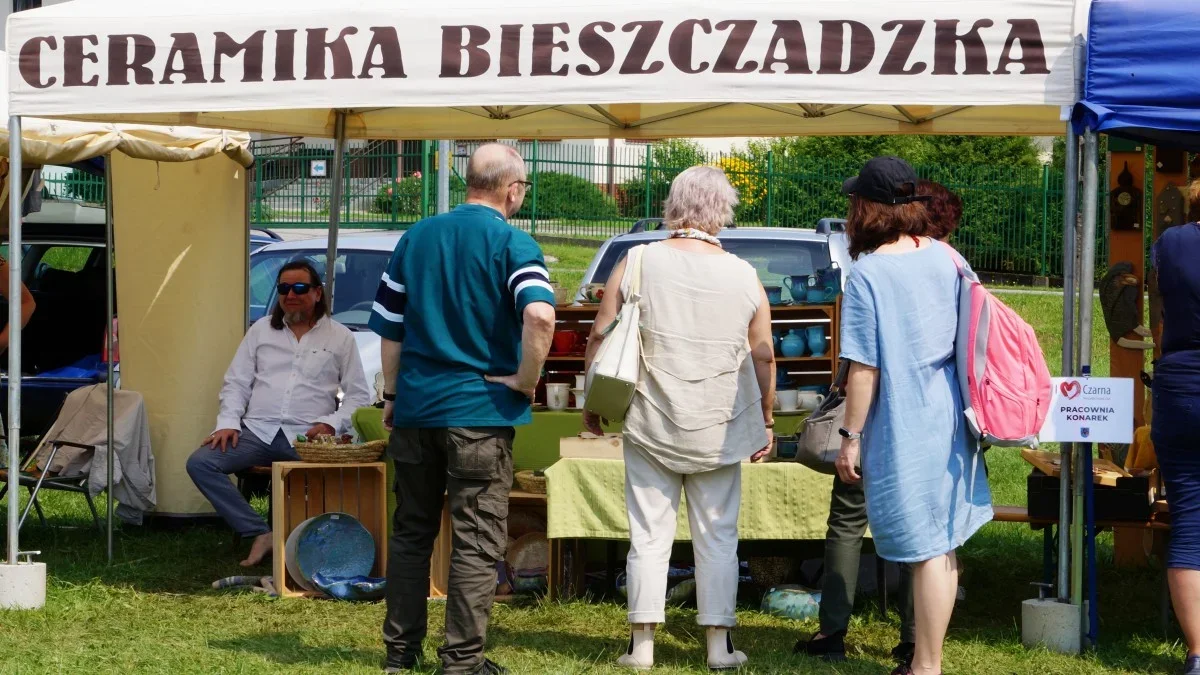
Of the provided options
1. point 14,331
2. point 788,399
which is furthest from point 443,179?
point 14,331

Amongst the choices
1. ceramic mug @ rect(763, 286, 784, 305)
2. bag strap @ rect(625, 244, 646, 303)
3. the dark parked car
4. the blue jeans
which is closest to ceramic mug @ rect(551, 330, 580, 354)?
ceramic mug @ rect(763, 286, 784, 305)

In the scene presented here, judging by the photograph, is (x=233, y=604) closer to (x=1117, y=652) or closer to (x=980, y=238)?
(x=1117, y=652)

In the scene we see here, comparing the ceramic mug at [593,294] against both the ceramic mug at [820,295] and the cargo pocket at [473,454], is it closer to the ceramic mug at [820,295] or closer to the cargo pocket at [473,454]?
the ceramic mug at [820,295]

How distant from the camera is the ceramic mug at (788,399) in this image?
6.20 m

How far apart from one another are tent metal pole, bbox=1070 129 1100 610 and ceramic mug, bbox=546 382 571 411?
7.36 ft

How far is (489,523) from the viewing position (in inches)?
178

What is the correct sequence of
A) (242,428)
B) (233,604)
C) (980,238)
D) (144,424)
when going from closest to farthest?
(233,604), (242,428), (144,424), (980,238)

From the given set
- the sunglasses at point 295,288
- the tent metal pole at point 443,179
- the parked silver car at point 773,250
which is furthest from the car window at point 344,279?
the tent metal pole at point 443,179

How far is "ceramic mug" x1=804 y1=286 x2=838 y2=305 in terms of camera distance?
20.6 feet

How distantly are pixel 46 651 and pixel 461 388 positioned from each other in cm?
190

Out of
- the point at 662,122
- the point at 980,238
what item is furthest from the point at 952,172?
the point at 662,122

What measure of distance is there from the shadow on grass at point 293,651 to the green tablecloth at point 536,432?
48.5 inches

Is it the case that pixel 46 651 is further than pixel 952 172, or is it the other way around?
pixel 952 172

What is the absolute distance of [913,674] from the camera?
14.6 feet
